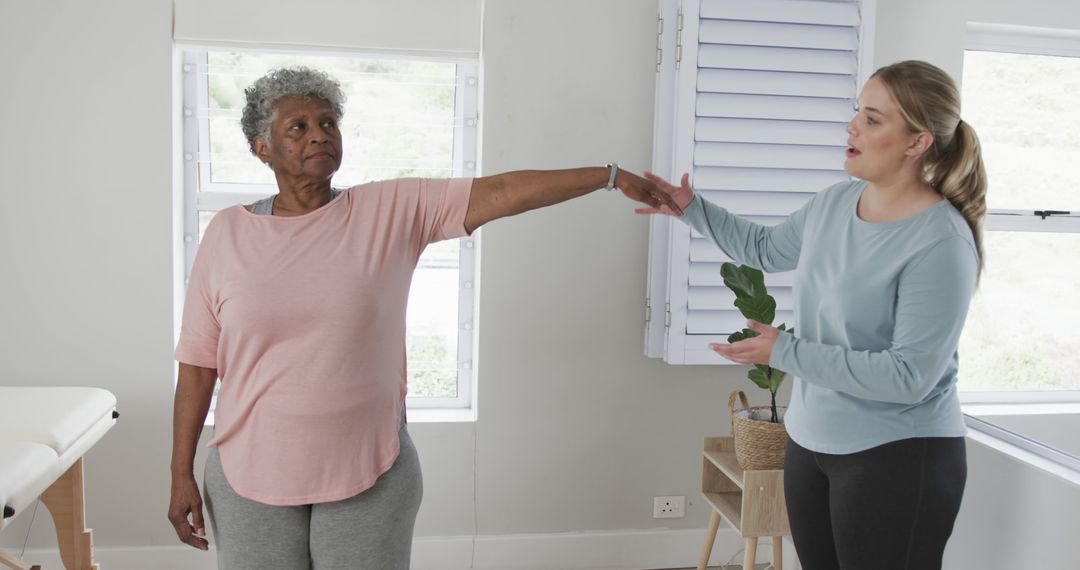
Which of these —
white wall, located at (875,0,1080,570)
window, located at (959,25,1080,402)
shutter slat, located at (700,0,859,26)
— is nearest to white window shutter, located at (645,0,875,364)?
shutter slat, located at (700,0,859,26)

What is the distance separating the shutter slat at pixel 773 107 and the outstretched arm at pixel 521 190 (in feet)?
3.21

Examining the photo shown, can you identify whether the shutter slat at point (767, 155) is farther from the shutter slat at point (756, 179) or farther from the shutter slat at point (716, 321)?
the shutter slat at point (716, 321)

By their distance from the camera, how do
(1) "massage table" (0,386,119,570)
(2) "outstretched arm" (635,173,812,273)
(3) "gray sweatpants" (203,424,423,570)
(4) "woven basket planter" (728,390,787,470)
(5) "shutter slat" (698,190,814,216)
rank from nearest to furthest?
1. (3) "gray sweatpants" (203,424,423,570)
2. (1) "massage table" (0,386,119,570)
3. (2) "outstretched arm" (635,173,812,273)
4. (4) "woven basket planter" (728,390,787,470)
5. (5) "shutter slat" (698,190,814,216)

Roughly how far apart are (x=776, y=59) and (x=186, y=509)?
2.03 meters

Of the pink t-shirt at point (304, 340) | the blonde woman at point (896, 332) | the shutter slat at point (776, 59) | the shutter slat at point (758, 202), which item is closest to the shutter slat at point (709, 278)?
→ the shutter slat at point (758, 202)

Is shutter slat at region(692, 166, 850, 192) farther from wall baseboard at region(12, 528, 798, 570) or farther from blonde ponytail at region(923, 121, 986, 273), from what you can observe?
wall baseboard at region(12, 528, 798, 570)

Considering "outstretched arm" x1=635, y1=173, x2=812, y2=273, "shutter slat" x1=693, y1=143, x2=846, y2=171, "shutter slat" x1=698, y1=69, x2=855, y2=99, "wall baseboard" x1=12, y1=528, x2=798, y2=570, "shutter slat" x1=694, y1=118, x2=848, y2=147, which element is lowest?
"wall baseboard" x1=12, y1=528, x2=798, y2=570

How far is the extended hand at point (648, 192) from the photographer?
1795mm

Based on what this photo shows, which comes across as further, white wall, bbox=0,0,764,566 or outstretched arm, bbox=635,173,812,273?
white wall, bbox=0,0,764,566

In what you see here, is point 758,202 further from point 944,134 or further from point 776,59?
point 944,134

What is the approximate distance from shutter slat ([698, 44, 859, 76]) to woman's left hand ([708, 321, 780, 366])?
49.9 inches

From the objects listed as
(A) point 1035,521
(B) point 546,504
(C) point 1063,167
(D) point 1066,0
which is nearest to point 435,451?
(B) point 546,504

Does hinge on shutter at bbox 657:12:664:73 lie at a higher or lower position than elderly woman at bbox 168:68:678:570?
higher

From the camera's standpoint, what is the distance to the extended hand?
179 cm
